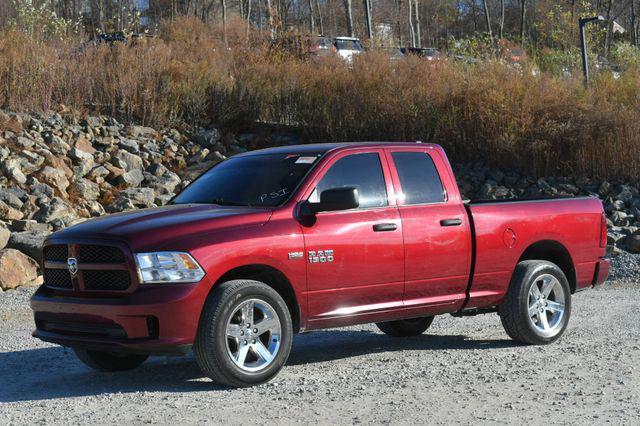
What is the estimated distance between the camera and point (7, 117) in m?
20.8

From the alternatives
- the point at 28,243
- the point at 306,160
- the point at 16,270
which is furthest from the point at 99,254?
the point at 28,243

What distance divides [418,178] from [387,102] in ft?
53.6

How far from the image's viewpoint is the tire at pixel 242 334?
7.12m

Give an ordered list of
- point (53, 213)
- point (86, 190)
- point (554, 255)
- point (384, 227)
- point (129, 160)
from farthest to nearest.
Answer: point (129, 160)
point (86, 190)
point (53, 213)
point (554, 255)
point (384, 227)

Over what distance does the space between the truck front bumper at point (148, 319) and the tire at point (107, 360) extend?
1.00 meters

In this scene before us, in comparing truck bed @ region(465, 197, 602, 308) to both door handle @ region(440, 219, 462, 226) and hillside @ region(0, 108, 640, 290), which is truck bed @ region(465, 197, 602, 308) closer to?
door handle @ region(440, 219, 462, 226)

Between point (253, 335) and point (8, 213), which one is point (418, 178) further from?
point (8, 213)

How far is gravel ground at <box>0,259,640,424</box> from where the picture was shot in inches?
255

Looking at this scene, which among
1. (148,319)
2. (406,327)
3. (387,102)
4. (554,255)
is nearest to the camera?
(148,319)

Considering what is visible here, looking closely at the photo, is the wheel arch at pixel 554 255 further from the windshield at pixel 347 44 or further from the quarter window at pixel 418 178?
the windshield at pixel 347 44

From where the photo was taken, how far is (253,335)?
737cm

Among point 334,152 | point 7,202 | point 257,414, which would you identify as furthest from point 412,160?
point 7,202

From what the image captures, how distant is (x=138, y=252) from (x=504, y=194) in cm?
1720

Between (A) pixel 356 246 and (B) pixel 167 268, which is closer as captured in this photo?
(B) pixel 167 268
